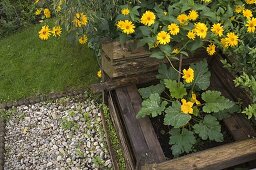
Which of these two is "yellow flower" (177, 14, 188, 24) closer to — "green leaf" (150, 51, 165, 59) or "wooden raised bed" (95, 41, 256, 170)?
"green leaf" (150, 51, 165, 59)

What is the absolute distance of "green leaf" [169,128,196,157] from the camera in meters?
2.65

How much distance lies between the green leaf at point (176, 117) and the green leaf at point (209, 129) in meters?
0.19

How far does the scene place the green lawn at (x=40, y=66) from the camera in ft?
12.3

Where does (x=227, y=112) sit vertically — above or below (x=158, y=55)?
below

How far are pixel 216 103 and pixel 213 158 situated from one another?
1.49ft

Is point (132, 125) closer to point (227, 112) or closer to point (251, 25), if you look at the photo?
point (227, 112)

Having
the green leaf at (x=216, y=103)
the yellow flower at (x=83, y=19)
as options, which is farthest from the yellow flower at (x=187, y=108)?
the yellow flower at (x=83, y=19)

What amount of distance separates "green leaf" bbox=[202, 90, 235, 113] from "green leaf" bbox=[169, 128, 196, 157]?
0.76ft

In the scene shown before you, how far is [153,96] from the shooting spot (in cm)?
273

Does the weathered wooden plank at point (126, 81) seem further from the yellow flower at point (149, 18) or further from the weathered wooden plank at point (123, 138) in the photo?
the yellow flower at point (149, 18)

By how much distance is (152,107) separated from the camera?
269cm

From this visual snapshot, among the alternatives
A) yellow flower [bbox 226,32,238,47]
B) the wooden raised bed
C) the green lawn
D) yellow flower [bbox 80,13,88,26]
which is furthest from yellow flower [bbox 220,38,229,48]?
the green lawn

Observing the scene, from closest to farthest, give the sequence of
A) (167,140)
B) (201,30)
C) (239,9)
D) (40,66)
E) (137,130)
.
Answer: (201,30) → (239,9) → (137,130) → (167,140) → (40,66)

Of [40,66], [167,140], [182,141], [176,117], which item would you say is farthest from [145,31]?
[40,66]
